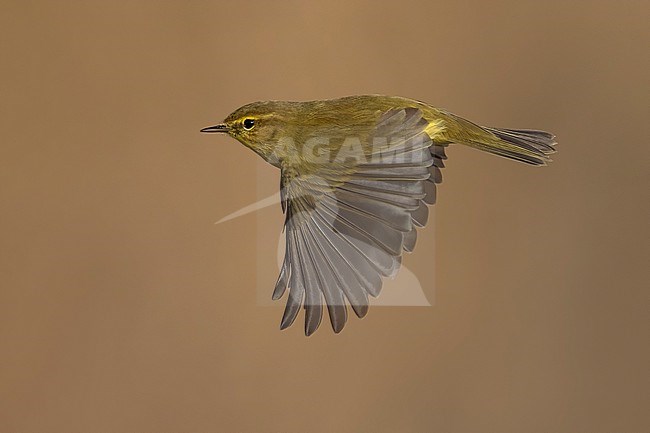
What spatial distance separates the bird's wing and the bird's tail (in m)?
0.07

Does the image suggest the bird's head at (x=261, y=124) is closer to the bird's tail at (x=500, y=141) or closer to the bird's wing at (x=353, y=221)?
the bird's wing at (x=353, y=221)

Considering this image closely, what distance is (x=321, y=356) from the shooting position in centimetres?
96

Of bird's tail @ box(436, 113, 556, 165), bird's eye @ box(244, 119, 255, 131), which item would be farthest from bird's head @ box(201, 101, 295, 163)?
bird's tail @ box(436, 113, 556, 165)

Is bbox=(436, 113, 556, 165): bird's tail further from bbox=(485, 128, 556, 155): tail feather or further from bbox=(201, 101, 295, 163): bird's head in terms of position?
bbox=(201, 101, 295, 163): bird's head

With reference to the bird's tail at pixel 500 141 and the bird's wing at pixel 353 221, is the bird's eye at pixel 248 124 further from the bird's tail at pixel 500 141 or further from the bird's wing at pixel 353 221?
the bird's tail at pixel 500 141

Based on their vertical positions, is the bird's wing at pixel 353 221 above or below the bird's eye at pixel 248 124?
below

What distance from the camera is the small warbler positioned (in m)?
0.69

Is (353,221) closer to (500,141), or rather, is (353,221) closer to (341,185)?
(341,185)

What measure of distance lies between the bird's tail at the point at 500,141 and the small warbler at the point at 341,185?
0.02 metres

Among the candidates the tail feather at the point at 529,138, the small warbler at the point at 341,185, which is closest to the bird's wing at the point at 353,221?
the small warbler at the point at 341,185

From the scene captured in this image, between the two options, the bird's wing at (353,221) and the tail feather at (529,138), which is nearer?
the bird's wing at (353,221)

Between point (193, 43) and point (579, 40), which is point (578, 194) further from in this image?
point (193, 43)

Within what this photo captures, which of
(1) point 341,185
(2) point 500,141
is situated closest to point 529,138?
(2) point 500,141

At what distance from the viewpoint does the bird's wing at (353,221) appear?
688mm
